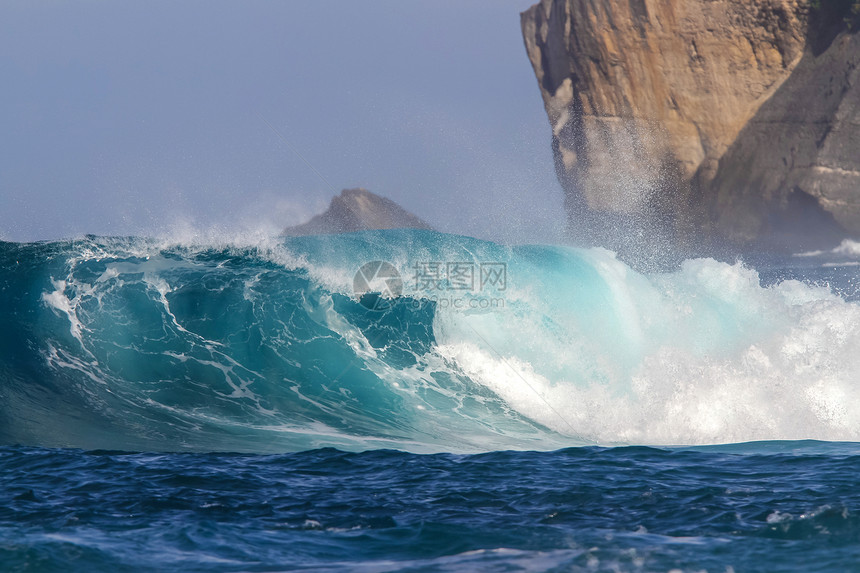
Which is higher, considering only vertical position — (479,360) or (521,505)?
(479,360)

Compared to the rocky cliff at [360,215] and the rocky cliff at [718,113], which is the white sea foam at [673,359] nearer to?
the rocky cliff at [718,113]

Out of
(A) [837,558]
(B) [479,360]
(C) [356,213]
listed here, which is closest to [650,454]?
(A) [837,558]

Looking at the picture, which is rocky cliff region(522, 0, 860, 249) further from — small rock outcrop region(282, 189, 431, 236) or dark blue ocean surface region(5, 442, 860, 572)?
dark blue ocean surface region(5, 442, 860, 572)

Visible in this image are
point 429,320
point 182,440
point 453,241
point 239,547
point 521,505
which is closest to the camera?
point 239,547

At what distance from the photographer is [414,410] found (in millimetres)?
9688

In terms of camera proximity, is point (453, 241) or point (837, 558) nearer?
point (837, 558)

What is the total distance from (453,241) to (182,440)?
6070 mm

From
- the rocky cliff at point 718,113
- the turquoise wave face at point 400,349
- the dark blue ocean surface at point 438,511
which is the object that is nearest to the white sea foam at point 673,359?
the turquoise wave face at point 400,349

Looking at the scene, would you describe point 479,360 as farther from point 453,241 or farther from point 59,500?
point 59,500

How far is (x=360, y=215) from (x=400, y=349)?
36582 mm

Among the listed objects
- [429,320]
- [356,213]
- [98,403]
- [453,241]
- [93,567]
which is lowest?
[93,567]

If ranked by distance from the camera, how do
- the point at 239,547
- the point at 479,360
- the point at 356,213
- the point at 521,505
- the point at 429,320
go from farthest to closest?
the point at 356,213 < the point at 429,320 < the point at 479,360 < the point at 521,505 < the point at 239,547

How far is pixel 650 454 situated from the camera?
7180mm

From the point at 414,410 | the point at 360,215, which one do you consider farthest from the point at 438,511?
the point at 360,215
